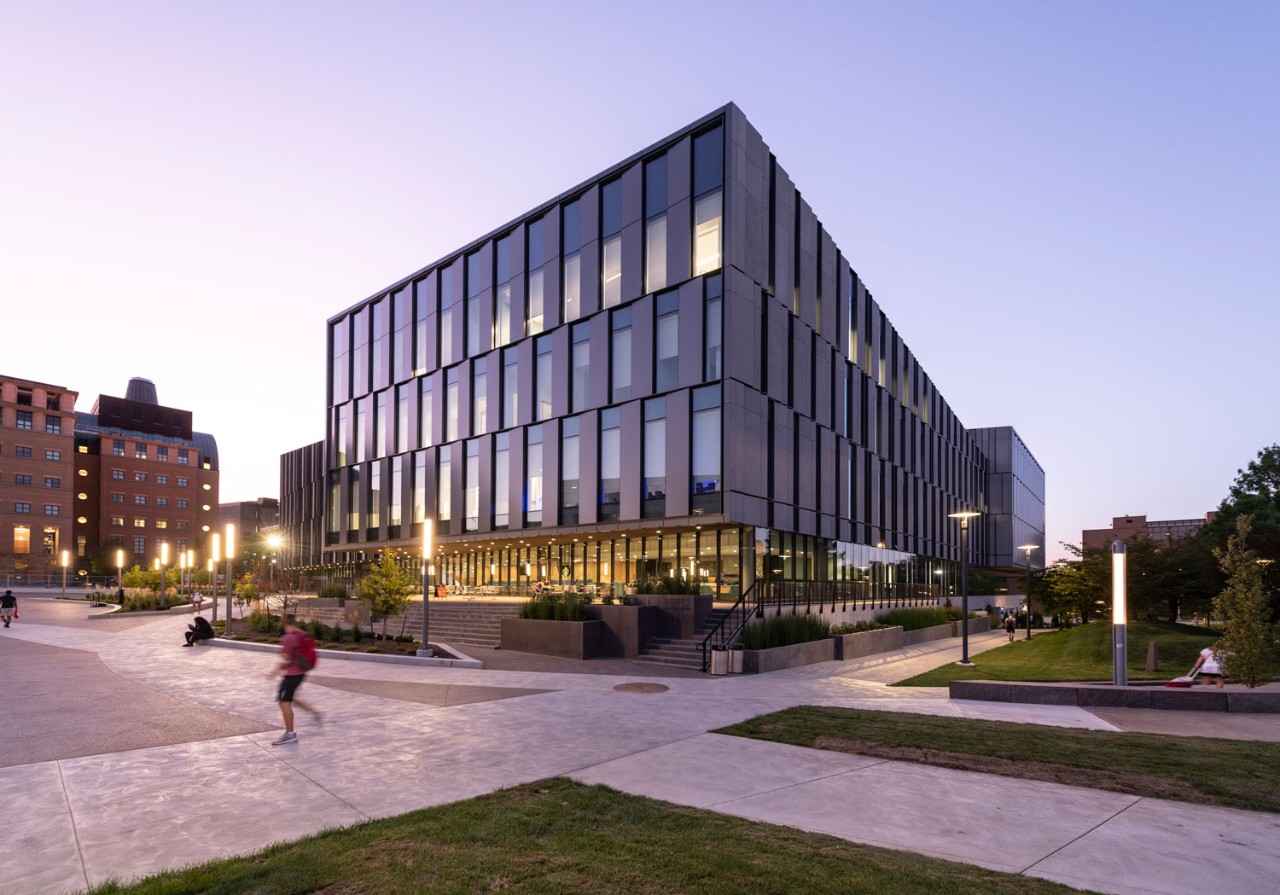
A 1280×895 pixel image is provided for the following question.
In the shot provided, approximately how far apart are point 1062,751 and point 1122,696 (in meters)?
5.56

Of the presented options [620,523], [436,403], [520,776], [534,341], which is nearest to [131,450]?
[436,403]

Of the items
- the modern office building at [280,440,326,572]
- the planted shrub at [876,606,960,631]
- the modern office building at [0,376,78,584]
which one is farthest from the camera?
the modern office building at [0,376,78,584]

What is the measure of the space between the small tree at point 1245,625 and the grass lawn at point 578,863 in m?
12.6

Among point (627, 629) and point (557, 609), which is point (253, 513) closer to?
point (557, 609)

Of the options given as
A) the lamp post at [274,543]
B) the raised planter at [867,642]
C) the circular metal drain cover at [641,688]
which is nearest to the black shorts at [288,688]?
the circular metal drain cover at [641,688]

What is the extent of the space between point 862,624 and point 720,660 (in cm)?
1143

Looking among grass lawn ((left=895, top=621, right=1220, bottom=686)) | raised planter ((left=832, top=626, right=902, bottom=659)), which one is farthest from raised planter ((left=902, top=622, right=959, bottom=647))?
grass lawn ((left=895, top=621, right=1220, bottom=686))

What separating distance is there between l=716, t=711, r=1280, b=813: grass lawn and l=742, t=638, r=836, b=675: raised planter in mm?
7422

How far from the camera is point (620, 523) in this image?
32.1 meters

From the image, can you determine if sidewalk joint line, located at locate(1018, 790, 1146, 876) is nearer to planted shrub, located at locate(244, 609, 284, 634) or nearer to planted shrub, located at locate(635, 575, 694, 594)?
planted shrub, located at locate(635, 575, 694, 594)

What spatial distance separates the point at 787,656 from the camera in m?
21.9

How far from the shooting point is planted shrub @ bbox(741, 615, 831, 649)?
21047 millimetres

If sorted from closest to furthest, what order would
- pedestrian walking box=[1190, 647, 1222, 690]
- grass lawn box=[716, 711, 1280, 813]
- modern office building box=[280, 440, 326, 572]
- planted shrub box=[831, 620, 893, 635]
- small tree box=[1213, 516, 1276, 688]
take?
1. grass lawn box=[716, 711, 1280, 813]
2. small tree box=[1213, 516, 1276, 688]
3. pedestrian walking box=[1190, 647, 1222, 690]
4. planted shrub box=[831, 620, 893, 635]
5. modern office building box=[280, 440, 326, 572]

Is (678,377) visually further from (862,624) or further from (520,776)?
(520,776)
